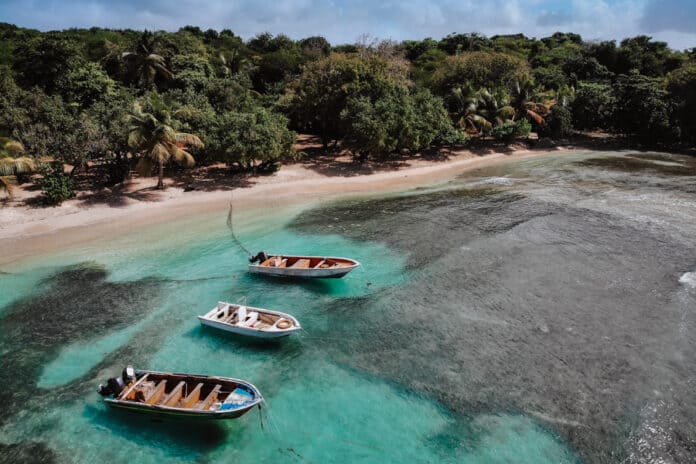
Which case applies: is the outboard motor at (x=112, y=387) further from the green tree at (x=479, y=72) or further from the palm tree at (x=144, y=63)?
the green tree at (x=479, y=72)

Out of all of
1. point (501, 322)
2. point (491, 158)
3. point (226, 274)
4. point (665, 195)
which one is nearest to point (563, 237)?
point (501, 322)

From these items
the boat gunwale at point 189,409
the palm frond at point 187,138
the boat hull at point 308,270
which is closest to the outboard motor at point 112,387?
the boat gunwale at point 189,409

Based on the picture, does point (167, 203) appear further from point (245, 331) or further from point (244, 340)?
point (245, 331)

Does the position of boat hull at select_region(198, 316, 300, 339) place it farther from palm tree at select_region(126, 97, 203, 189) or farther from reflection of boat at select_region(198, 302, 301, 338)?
palm tree at select_region(126, 97, 203, 189)

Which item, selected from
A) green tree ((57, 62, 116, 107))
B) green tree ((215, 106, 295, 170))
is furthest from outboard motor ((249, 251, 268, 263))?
green tree ((57, 62, 116, 107))

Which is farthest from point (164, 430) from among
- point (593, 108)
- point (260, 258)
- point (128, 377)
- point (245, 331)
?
point (593, 108)

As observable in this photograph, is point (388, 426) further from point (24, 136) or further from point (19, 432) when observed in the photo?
point (24, 136)

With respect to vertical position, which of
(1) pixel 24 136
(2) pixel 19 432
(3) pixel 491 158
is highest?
(1) pixel 24 136
